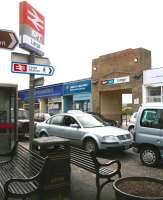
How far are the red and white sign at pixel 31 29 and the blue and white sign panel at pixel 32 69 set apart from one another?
0.33 metres

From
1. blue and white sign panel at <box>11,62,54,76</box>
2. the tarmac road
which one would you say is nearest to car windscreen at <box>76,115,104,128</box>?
the tarmac road

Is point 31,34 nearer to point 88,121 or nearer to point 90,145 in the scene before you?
point 90,145

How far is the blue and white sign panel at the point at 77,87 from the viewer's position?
1230 inches

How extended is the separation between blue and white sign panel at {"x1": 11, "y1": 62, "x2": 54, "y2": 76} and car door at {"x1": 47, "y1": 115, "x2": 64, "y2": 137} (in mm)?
5999

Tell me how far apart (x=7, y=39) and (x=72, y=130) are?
22.4 feet

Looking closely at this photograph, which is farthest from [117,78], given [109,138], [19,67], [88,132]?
[19,67]

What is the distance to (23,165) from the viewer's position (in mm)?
5844

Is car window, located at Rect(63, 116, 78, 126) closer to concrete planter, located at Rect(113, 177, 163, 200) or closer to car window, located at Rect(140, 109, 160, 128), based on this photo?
car window, located at Rect(140, 109, 160, 128)

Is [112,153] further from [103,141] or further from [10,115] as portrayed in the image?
[10,115]

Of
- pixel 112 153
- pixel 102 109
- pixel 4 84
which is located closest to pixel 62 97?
pixel 102 109

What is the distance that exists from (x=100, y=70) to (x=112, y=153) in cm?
1896

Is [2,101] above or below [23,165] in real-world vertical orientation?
above

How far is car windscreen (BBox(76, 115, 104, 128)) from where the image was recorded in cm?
1160

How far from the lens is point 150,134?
884 centimetres
